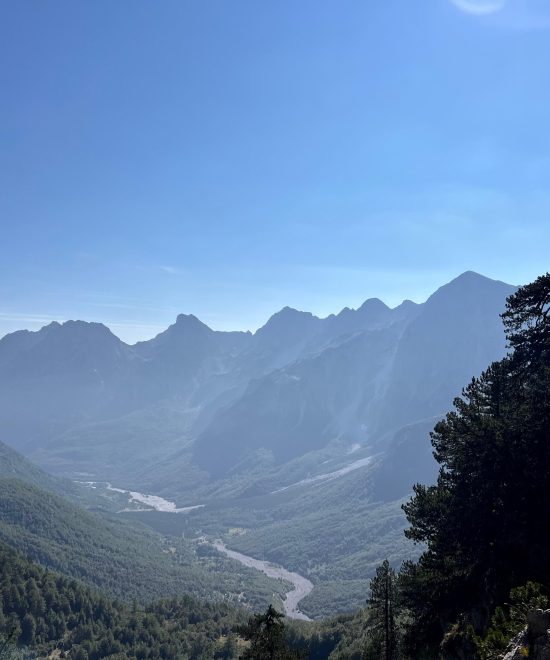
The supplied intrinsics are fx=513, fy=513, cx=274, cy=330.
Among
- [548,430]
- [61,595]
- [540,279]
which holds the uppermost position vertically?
[540,279]

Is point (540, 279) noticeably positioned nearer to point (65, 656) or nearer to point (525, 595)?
point (525, 595)

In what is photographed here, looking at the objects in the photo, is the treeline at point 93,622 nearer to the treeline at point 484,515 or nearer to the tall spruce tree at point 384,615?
the tall spruce tree at point 384,615

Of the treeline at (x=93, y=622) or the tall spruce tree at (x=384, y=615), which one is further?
the treeline at (x=93, y=622)

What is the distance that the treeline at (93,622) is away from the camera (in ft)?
467

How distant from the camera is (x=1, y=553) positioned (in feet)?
595

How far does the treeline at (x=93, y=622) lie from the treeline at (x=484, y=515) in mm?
119981

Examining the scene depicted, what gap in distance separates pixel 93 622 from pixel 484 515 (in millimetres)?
160421

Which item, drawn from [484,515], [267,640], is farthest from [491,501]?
[267,640]

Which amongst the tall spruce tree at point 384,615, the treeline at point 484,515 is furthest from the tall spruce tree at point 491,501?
the tall spruce tree at point 384,615

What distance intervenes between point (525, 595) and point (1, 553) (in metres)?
204

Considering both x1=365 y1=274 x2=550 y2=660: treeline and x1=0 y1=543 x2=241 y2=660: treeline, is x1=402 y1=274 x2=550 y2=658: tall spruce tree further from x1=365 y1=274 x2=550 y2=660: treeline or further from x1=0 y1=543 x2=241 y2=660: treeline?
x1=0 y1=543 x2=241 y2=660: treeline

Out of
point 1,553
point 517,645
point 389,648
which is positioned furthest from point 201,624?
point 517,645

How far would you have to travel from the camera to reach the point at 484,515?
35.5 meters

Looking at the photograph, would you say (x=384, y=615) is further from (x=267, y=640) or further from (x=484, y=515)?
A: (x=484, y=515)
